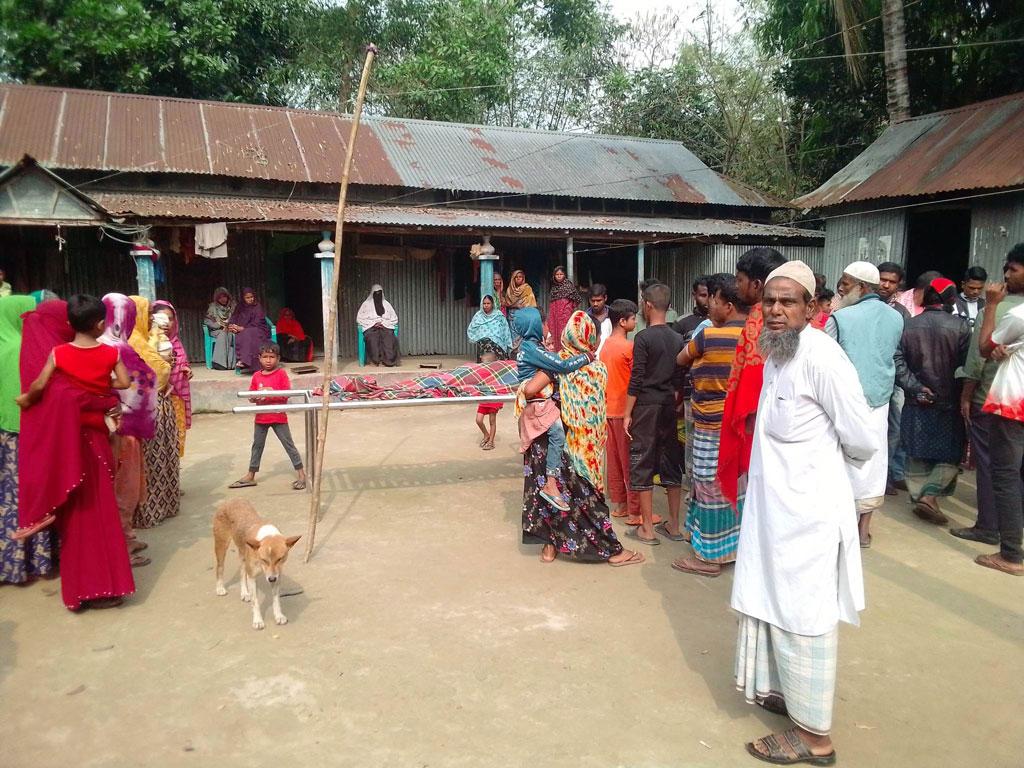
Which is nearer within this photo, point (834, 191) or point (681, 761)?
point (681, 761)

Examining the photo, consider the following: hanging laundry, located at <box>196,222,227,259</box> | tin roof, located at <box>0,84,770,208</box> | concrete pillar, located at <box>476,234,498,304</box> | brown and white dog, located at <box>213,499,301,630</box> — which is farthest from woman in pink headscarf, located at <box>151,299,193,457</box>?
tin roof, located at <box>0,84,770,208</box>

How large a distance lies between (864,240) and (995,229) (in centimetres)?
227

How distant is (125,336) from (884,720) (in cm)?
434

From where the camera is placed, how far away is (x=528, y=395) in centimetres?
427

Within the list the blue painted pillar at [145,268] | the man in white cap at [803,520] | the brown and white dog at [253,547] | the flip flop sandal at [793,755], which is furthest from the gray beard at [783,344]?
the blue painted pillar at [145,268]

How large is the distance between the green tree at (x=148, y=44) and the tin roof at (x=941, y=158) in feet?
43.9

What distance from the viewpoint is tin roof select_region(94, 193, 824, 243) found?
10586mm

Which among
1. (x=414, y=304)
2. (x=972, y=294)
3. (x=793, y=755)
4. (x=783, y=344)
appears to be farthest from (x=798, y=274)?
(x=414, y=304)

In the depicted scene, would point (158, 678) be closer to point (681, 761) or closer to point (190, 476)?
point (681, 761)

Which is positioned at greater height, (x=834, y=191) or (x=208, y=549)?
(x=834, y=191)

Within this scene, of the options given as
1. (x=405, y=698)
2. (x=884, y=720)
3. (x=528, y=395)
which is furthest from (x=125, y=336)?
(x=884, y=720)

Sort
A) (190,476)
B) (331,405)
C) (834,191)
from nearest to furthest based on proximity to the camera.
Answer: (331,405) < (190,476) < (834,191)

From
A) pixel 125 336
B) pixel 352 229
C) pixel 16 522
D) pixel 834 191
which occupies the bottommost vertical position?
pixel 16 522

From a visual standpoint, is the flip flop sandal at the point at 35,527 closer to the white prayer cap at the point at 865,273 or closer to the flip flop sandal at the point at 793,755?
the flip flop sandal at the point at 793,755
